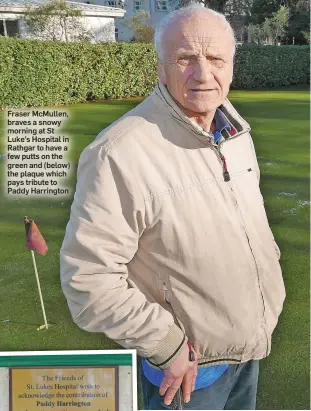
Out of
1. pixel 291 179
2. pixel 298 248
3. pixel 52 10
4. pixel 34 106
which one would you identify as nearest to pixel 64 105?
pixel 34 106

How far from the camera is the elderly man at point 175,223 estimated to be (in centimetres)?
122

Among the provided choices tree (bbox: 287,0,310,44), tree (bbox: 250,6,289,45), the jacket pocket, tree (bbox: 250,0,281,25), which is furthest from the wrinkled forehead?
tree (bbox: 287,0,310,44)

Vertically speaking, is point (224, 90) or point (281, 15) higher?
point (281, 15)

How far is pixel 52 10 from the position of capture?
59.3 feet

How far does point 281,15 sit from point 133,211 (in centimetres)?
2329

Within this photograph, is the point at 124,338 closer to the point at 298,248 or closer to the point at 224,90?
the point at 224,90

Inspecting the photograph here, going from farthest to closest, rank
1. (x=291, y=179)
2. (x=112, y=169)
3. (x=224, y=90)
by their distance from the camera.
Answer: (x=291, y=179)
(x=224, y=90)
(x=112, y=169)

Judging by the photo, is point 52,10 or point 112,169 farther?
point 52,10

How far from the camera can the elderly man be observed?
122cm

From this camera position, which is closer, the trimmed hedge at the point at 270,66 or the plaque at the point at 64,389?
the plaque at the point at 64,389

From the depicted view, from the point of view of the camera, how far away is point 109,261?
1.24 meters

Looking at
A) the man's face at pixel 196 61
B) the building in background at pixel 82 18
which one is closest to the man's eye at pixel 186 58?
the man's face at pixel 196 61

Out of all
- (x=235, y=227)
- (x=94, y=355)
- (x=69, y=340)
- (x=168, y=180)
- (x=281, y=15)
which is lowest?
(x=69, y=340)

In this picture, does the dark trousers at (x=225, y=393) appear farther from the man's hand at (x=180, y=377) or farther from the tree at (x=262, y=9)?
the tree at (x=262, y=9)
